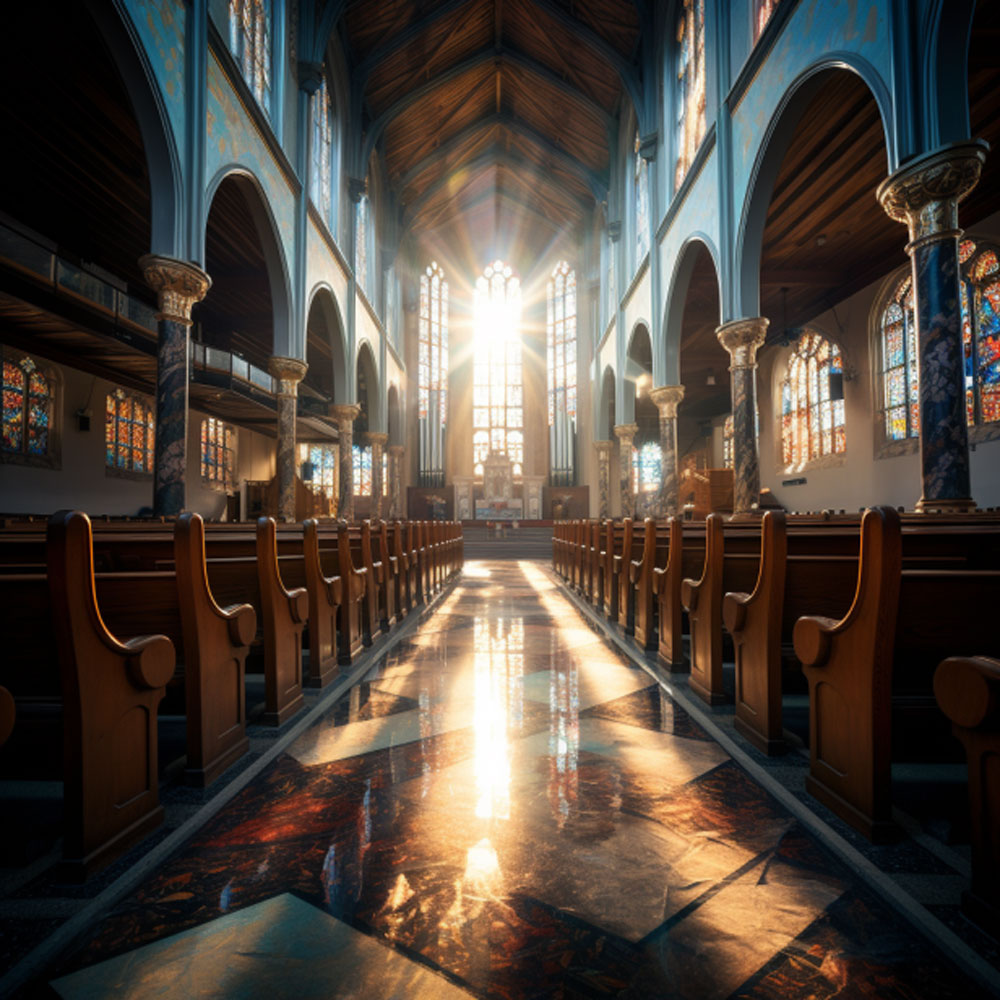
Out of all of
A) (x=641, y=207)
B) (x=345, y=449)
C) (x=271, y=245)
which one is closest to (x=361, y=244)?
(x=345, y=449)

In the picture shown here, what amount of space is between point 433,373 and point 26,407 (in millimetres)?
15864

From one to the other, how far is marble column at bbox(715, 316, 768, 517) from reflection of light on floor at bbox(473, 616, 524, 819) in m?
4.18

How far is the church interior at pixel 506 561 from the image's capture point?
4.42 ft

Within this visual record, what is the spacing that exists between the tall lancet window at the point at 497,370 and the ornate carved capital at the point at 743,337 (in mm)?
16907

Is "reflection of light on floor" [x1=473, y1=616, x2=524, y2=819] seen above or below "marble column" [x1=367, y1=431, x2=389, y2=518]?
below

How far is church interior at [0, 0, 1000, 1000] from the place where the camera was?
1.35m

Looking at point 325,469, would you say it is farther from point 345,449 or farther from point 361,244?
point 361,244

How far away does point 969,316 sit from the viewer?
8781 millimetres

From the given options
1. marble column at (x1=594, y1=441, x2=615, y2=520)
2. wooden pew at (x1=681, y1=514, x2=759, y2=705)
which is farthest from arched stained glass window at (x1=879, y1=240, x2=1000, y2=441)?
marble column at (x1=594, y1=441, x2=615, y2=520)

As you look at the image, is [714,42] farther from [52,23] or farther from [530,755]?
[530,755]

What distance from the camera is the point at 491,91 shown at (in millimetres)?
16922

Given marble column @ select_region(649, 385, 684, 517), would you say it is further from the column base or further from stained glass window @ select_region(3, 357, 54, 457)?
stained glass window @ select_region(3, 357, 54, 457)

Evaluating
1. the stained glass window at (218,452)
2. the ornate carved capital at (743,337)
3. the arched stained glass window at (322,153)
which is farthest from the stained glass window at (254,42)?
the stained glass window at (218,452)

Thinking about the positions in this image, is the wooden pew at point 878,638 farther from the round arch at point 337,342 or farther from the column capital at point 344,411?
the column capital at point 344,411
